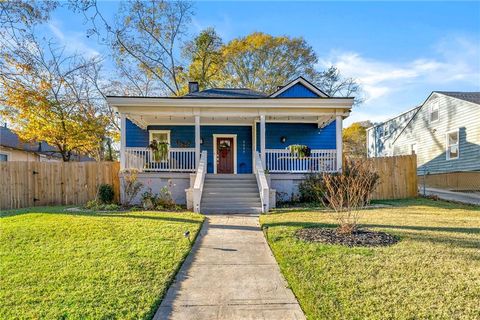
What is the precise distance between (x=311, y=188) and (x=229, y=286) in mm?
7444

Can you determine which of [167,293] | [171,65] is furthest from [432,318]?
[171,65]

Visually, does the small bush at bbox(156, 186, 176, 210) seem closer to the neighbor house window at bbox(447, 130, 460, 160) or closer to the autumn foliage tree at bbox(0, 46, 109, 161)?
the autumn foliage tree at bbox(0, 46, 109, 161)

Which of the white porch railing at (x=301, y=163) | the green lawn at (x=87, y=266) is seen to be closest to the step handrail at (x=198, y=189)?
the green lawn at (x=87, y=266)

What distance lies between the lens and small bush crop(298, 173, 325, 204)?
10.4 meters

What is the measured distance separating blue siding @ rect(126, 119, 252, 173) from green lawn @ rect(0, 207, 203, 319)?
800 cm

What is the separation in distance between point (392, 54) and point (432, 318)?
49.2 feet

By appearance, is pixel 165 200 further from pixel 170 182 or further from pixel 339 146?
pixel 339 146

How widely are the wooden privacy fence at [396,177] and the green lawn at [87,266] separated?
8996 millimetres

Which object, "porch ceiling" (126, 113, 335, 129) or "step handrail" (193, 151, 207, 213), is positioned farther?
"porch ceiling" (126, 113, 335, 129)

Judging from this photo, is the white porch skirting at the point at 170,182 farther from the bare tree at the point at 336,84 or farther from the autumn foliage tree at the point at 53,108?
the bare tree at the point at 336,84

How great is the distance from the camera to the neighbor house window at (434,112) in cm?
1914

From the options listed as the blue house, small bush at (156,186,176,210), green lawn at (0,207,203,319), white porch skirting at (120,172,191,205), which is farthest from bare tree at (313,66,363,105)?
green lawn at (0,207,203,319)

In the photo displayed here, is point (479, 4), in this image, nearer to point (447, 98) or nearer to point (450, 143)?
point (447, 98)

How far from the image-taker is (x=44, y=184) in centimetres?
1138
